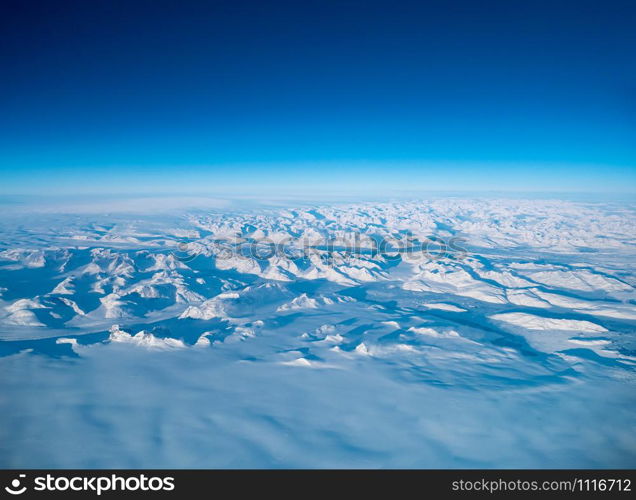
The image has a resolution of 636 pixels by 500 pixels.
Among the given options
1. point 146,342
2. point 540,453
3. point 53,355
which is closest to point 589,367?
point 540,453

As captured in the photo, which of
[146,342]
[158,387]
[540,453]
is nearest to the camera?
[540,453]

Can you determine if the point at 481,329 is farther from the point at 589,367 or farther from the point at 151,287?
the point at 151,287

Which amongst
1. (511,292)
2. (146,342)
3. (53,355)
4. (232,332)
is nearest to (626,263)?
(511,292)
